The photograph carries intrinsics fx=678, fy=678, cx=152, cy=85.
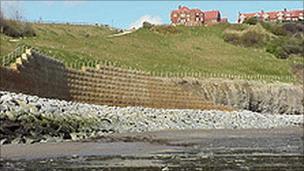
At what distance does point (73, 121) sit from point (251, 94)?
37.0m

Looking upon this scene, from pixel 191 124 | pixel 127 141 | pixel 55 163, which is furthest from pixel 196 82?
pixel 55 163

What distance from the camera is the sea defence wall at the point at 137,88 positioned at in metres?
36.0

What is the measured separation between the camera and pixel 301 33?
10806 centimetres

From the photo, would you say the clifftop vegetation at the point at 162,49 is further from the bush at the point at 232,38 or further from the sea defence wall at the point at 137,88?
the sea defence wall at the point at 137,88

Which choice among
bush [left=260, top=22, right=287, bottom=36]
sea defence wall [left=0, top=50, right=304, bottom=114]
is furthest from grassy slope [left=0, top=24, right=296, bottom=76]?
bush [left=260, top=22, right=287, bottom=36]

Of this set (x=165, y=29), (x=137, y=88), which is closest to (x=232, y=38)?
(x=165, y=29)

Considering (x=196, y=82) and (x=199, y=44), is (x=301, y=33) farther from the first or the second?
(x=196, y=82)

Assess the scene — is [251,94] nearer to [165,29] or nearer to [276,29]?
[165,29]

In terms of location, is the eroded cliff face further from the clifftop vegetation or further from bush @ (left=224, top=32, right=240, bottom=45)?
bush @ (left=224, top=32, right=240, bottom=45)

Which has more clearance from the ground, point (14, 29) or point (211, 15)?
point (211, 15)

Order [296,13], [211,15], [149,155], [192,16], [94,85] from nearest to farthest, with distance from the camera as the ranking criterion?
[149,155] → [94,85] → [192,16] → [211,15] → [296,13]

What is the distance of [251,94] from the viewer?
207ft

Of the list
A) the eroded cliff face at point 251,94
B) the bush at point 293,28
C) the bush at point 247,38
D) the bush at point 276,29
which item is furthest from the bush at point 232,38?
the eroded cliff face at point 251,94

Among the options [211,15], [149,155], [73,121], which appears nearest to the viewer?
[149,155]
